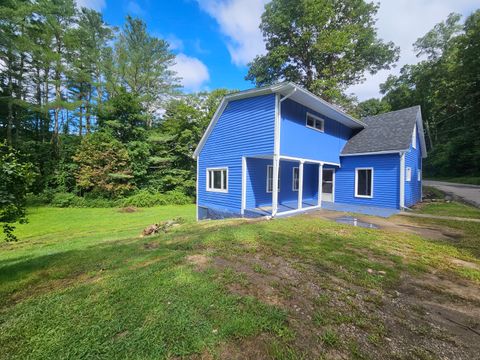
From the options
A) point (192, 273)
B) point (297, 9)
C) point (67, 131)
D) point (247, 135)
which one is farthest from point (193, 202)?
point (297, 9)

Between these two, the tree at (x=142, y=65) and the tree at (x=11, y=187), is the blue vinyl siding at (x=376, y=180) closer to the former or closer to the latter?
the tree at (x=11, y=187)

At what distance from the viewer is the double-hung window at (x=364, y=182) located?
467 inches

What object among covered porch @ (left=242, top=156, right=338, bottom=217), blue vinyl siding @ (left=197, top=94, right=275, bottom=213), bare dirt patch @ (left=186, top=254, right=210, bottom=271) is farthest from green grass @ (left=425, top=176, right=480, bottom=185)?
bare dirt patch @ (left=186, top=254, right=210, bottom=271)

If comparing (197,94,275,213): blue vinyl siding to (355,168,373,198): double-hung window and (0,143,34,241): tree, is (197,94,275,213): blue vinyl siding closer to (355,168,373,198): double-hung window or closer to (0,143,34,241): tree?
(355,168,373,198): double-hung window

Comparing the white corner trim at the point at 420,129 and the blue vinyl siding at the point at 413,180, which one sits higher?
the white corner trim at the point at 420,129

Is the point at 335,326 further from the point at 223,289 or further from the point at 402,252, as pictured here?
the point at 402,252

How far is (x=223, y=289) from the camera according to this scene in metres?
3.11

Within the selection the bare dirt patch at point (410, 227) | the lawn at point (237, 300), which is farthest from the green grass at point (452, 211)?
the lawn at point (237, 300)

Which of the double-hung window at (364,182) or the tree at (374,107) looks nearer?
the double-hung window at (364,182)

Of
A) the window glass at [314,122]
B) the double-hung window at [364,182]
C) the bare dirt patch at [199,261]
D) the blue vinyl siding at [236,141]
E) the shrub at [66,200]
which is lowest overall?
the shrub at [66,200]


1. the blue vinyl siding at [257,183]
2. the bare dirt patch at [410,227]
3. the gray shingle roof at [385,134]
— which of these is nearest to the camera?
the bare dirt patch at [410,227]

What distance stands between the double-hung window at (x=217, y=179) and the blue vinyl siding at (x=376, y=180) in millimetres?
6870

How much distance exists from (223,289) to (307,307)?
1.14 m

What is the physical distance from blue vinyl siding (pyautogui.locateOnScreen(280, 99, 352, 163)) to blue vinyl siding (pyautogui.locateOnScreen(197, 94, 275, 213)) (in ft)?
2.26
